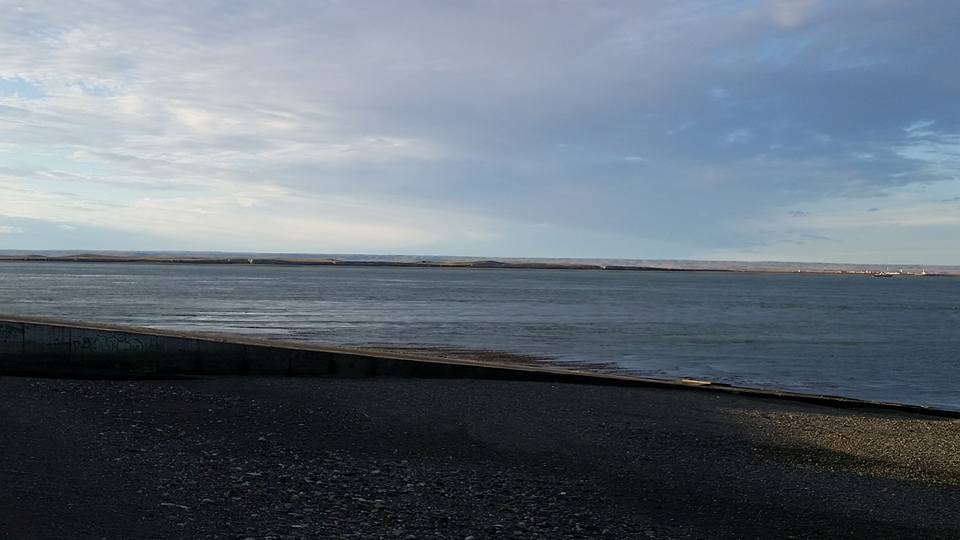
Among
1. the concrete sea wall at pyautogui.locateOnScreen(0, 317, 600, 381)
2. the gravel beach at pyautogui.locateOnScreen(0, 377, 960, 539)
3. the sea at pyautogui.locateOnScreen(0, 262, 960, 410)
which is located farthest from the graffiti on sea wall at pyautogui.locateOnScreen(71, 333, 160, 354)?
the sea at pyautogui.locateOnScreen(0, 262, 960, 410)

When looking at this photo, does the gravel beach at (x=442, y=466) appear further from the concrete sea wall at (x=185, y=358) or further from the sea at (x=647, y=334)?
the sea at (x=647, y=334)

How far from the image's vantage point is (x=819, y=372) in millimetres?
29391

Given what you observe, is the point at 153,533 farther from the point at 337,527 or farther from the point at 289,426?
the point at 289,426

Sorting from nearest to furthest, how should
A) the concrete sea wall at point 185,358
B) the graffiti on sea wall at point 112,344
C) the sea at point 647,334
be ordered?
the concrete sea wall at point 185,358, the graffiti on sea wall at point 112,344, the sea at point 647,334

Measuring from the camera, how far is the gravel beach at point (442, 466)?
8.55 m

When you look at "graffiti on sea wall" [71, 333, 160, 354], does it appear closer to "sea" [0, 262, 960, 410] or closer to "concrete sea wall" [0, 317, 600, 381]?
"concrete sea wall" [0, 317, 600, 381]

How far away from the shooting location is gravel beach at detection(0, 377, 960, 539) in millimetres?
8547

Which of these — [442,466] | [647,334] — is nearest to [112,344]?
[442,466]

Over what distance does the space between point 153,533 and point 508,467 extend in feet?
16.8

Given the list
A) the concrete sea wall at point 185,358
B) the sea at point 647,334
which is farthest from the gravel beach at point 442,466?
the sea at point 647,334

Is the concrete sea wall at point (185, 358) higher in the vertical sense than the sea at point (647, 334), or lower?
higher

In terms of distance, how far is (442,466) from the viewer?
11344mm

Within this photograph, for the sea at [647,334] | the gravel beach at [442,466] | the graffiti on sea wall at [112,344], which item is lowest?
the sea at [647,334]

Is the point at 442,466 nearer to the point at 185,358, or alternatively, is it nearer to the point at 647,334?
the point at 185,358
